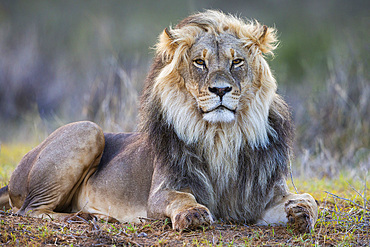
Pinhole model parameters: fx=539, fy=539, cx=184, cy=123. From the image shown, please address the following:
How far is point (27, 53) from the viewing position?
1429 centimetres

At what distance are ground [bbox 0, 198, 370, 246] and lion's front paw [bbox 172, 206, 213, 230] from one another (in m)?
0.05

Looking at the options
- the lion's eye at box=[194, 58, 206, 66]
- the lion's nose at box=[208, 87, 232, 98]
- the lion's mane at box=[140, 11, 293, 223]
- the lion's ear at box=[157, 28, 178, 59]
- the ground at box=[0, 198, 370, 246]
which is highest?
the lion's ear at box=[157, 28, 178, 59]

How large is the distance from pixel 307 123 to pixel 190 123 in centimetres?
603

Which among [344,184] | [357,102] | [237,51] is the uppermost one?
[237,51]

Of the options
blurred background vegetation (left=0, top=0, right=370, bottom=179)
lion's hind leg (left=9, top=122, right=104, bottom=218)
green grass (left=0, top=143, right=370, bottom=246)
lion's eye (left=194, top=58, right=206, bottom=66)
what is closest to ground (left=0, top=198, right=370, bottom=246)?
green grass (left=0, top=143, right=370, bottom=246)

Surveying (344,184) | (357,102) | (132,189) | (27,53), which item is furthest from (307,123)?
(27,53)

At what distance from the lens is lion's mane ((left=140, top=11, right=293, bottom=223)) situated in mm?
4031

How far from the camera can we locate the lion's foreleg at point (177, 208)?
3.57 metres

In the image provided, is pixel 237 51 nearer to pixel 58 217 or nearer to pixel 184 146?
pixel 184 146

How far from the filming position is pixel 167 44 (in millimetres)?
4180

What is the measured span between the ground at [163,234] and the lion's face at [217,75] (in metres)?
0.81

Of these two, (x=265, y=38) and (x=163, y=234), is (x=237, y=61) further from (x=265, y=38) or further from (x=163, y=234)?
(x=163, y=234)

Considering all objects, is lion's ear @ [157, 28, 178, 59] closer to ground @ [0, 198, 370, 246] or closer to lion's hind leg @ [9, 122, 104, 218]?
lion's hind leg @ [9, 122, 104, 218]

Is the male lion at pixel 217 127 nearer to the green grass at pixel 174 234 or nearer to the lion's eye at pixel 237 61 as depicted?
the lion's eye at pixel 237 61
